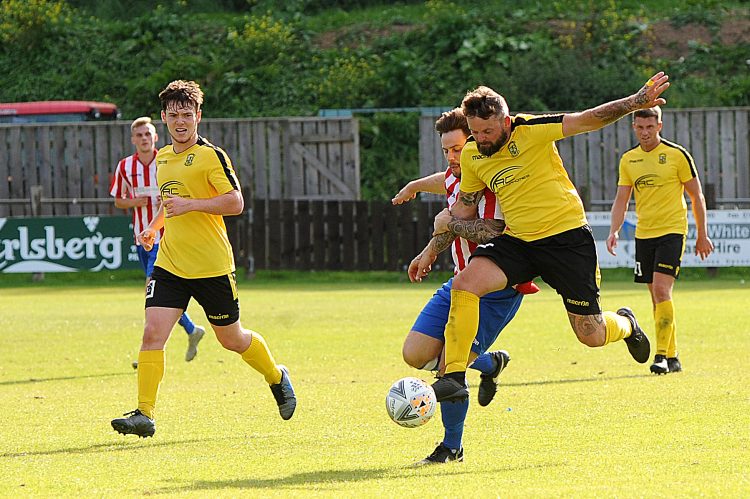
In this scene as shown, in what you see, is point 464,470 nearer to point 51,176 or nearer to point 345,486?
point 345,486

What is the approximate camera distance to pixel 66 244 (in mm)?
23969

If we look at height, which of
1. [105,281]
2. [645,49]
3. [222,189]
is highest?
[645,49]

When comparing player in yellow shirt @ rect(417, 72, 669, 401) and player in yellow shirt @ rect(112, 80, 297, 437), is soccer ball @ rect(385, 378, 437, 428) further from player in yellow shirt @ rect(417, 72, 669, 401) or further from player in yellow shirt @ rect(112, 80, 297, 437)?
player in yellow shirt @ rect(112, 80, 297, 437)

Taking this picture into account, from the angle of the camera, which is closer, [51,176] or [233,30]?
[51,176]

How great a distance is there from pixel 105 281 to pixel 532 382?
53.7 feet

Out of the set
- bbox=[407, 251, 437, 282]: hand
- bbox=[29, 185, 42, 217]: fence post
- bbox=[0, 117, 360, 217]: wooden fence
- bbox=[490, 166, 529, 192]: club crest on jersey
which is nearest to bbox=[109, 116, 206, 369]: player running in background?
bbox=[407, 251, 437, 282]: hand

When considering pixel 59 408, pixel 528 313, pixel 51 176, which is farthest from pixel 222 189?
pixel 51 176

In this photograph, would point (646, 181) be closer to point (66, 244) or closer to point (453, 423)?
point (453, 423)

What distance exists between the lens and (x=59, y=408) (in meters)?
9.47

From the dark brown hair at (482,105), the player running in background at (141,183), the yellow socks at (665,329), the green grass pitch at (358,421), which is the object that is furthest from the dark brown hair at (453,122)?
the player running in background at (141,183)

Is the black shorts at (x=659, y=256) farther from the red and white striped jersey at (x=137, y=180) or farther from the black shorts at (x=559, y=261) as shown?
the red and white striped jersey at (x=137, y=180)

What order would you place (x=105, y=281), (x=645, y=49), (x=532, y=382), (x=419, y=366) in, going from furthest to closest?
(x=645, y=49) → (x=105, y=281) → (x=532, y=382) → (x=419, y=366)

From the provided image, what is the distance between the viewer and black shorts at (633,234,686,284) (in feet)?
36.7

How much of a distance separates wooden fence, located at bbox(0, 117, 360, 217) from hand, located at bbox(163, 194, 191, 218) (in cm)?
2036
